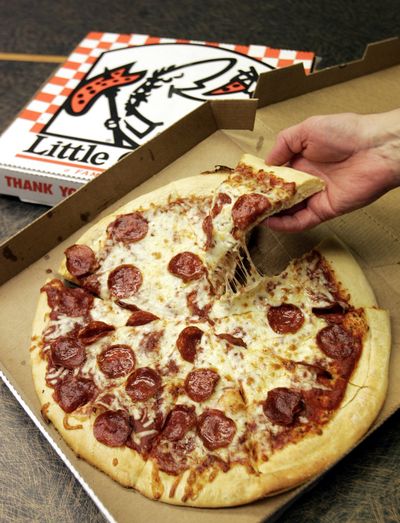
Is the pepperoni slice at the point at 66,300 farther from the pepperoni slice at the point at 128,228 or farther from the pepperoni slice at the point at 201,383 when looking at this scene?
the pepperoni slice at the point at 201,383

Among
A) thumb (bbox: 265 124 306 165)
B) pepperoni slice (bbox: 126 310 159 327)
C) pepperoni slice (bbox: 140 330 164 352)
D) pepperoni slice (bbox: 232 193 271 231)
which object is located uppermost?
thumb (bbox: 265 124 306 165)

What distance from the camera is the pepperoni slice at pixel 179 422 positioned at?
6.66ft

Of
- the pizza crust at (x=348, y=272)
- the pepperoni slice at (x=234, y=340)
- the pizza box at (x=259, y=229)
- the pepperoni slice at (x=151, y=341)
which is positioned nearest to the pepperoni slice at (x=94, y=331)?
the pepperoni slice at (x=151, y=341)

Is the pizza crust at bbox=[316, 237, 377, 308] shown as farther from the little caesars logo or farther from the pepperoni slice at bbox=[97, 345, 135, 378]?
the little caesars logo

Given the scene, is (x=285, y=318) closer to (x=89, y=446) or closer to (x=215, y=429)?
(x=215, y=429)

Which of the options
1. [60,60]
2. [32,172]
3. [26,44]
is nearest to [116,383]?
[32,172]

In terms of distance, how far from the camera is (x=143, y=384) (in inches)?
85.4

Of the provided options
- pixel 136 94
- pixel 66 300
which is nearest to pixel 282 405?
pixel 66 300

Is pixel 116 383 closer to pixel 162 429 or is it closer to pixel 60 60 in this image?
pixel 162 429

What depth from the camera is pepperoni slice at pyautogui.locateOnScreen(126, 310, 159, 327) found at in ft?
7.71

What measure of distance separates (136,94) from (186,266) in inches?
58.6

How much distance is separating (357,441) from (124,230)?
1346 millimetres

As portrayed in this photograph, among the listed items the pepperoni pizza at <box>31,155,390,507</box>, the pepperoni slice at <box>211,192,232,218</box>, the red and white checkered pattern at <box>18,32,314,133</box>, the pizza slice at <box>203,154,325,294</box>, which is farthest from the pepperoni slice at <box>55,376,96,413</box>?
the red and white checkered pattern at <box>18,32,314,133</box>

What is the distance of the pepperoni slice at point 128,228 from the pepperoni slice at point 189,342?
21.5 inches
